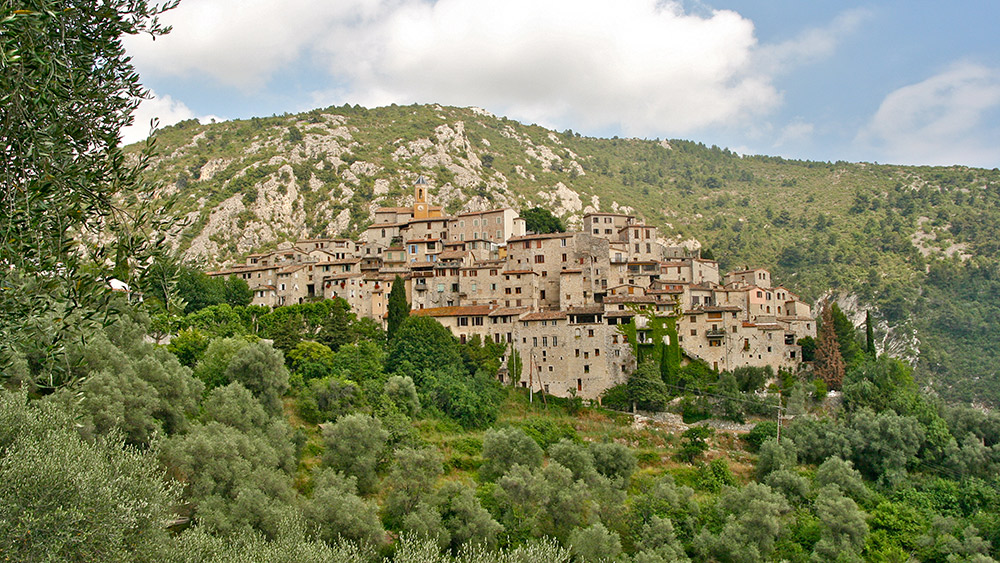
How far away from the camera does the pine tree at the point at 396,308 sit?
193 feet

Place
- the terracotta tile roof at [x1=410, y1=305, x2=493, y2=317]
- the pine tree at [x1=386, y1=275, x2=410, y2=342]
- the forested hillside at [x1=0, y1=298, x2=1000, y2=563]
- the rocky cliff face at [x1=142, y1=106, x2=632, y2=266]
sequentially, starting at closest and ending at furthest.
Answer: the forested hillside at [x1=0, y1=298, x2=1000, y2=563] < the pine tree at [x1=386, y1=275, x2=410, y2=342] < the terracotta tile roof at [x1=410, y1=305, x2=493, y2=317] < the rocky cliff face at [x1=142, y1=106, x2=632, y2=266]

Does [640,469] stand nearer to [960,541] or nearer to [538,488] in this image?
[538,488]

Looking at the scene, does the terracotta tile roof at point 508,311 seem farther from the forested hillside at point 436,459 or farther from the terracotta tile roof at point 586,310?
the terracotta tile roof at point 586,310

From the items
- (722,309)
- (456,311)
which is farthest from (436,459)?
(722,309)

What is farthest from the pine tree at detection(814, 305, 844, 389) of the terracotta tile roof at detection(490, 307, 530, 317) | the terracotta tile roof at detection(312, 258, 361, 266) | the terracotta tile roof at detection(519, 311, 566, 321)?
the terracotta tile roof at detection(312, 258, 361, 266)

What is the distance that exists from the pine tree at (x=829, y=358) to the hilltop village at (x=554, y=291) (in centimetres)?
149

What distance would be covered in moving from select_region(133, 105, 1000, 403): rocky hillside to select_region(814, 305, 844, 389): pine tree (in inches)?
1455

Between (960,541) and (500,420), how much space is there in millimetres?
29226

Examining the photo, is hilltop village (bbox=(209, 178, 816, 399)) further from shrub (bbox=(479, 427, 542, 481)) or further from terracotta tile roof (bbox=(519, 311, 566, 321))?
shrub (bbox=(479, 427, 542, 481))

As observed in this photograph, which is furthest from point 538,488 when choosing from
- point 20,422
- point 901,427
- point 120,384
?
point 901,427

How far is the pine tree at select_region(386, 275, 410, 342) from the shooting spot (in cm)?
5878

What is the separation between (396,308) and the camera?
195ft

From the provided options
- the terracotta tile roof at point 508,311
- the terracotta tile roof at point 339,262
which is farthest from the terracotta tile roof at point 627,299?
the terracotta tile roof at point 339,262

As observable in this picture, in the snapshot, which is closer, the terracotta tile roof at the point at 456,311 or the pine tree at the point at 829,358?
the pine tree at the point at 829,358
